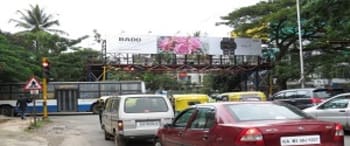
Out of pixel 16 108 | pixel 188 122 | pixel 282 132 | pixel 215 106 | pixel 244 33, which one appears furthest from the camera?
pixel 244 33

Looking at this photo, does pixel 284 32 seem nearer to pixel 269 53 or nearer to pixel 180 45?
pixel 269 53

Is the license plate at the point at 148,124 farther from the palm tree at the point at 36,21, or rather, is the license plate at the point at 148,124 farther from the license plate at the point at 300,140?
the palm tree at the point at 36,21

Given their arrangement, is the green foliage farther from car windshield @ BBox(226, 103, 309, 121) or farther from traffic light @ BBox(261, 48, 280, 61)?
car windshield @ BBox(226, 103, 309, 121)

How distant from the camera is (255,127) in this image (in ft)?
27.6

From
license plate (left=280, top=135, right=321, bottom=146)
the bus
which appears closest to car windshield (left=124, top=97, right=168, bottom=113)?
license plate (left=280, top=135, right=321, bottom=146)

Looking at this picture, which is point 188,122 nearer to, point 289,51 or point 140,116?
point 140,116

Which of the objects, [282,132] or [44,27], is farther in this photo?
[44,27]

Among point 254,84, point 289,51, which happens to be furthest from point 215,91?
point 289,51

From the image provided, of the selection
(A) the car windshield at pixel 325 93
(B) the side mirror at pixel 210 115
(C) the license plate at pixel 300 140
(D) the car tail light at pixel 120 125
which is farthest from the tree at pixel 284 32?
(C) the license plate at pixel 300 140

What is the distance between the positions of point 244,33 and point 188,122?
4273cm

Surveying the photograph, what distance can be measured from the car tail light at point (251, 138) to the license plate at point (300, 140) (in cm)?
36

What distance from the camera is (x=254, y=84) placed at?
60688 millimetres

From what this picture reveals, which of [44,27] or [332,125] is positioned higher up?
[44,27]

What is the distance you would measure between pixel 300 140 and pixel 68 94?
3829cm
